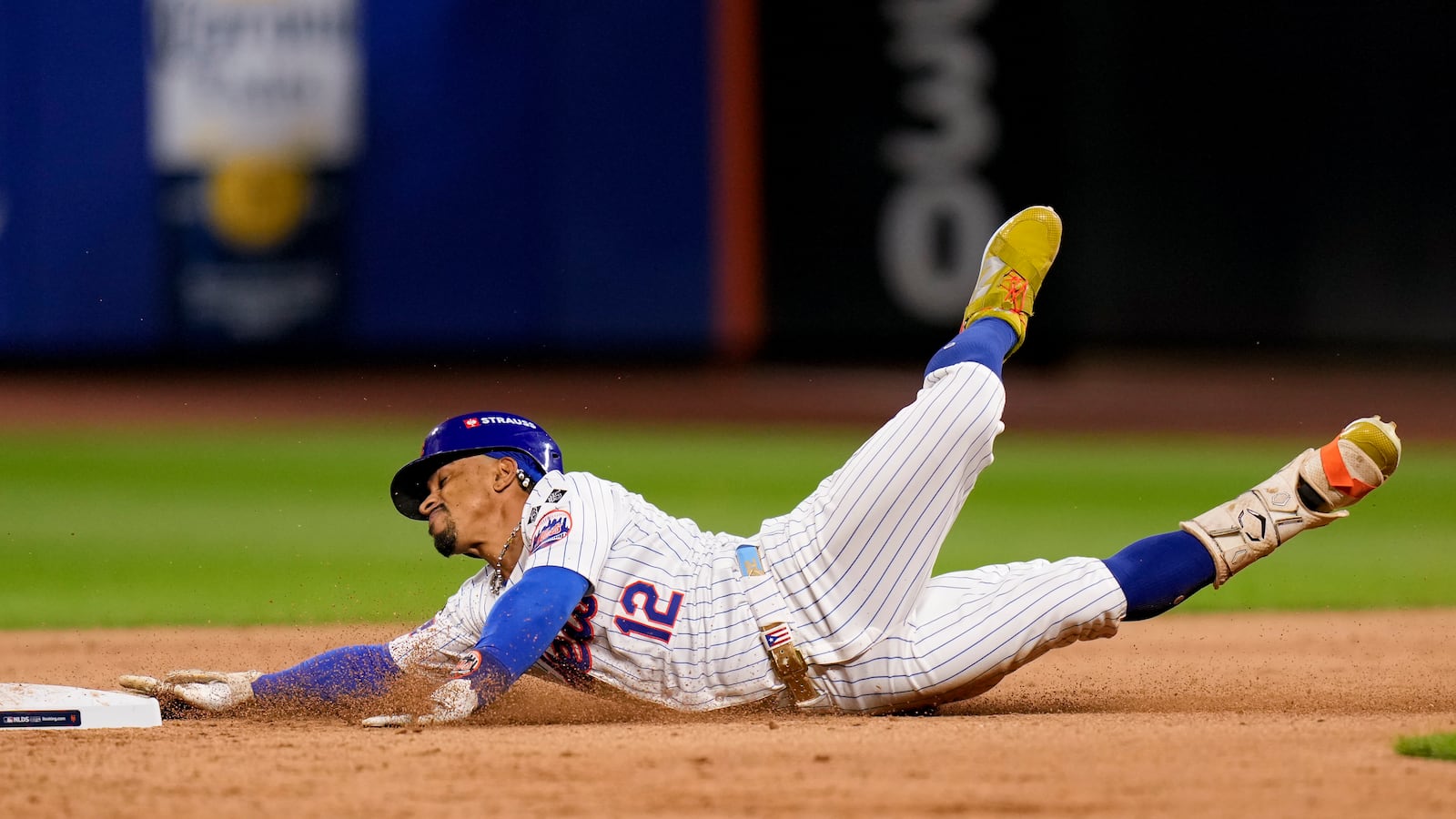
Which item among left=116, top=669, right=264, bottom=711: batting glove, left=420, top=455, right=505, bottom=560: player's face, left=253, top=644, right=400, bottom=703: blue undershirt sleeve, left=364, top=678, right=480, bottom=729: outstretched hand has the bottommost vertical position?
left=116, top=669, right=264, bottom=711: batting glove

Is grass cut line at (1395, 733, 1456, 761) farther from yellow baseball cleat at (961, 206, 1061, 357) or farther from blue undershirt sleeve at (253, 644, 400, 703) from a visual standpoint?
blue undershirt sleeve at (253, 644, 400, 703)

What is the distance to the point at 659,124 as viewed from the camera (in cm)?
1384

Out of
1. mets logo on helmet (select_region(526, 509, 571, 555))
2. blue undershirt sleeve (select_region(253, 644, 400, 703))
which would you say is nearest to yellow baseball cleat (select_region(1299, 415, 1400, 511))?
mets logo on helmet (select_region(526, 509, 571, 555))

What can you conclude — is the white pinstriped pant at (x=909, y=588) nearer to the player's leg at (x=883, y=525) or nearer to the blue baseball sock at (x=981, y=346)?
the player's leg at (x=883, y=525)

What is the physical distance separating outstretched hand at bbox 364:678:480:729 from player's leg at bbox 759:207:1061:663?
0.71 m

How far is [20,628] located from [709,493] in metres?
3.94

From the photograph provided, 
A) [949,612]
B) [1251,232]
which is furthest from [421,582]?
[1251,232]

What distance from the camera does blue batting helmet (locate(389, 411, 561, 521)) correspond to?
13.1 ft

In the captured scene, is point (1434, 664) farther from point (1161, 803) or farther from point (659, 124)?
point (659, 124)

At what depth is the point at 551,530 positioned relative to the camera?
3.75 m

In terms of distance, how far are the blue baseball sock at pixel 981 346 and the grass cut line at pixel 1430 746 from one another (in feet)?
3.81

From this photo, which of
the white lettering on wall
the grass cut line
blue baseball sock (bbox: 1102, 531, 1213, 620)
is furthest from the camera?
the white lettering on wall

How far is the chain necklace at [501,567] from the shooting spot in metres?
3.96

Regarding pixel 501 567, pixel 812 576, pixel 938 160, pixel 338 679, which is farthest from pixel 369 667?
pixel 938 160
